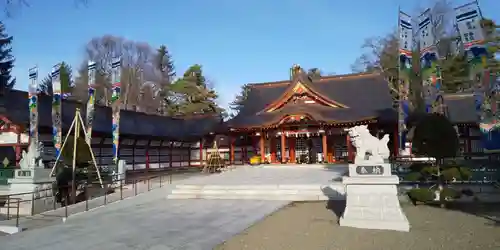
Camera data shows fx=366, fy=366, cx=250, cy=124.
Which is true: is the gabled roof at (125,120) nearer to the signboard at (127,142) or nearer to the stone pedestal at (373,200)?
the signboard at (127,142)

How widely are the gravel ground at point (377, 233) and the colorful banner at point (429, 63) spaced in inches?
303

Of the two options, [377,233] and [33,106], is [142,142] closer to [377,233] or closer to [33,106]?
[33,106]

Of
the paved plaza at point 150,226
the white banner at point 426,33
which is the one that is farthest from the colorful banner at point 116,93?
the white banner at point 426,33

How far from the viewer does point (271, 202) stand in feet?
41.8

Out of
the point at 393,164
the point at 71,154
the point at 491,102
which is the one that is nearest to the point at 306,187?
the point at 393,164

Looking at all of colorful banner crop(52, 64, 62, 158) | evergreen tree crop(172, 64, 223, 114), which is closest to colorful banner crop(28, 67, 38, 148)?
colorful banner crop(52, 64, 62, 158)

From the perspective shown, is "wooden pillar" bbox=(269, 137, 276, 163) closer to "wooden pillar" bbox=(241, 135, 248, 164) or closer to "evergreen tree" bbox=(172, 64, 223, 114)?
"wooden pillar" bbox=(241, 135, 248, 164)

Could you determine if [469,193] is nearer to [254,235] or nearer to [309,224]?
[309,224]

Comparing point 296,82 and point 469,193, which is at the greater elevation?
point 296,82

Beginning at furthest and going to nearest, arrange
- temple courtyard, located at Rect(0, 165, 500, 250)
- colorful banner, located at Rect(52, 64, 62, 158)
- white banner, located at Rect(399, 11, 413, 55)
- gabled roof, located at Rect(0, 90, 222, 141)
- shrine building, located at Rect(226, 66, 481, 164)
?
shrine building, located at Rect(226, 66, 481, 164) → gabled roof, located at Rect(0, 90, 222, 141) → colorful banner, located at Rect(52, 64, 62, 158) → white banner, located at Rect(399, 11, 413, 55) → temple courtyard, located at Rect(0, 165, 500, 250)

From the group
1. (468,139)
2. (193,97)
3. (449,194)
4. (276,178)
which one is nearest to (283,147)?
(276,178)

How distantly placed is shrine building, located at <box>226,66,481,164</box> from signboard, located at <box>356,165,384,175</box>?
1665cm

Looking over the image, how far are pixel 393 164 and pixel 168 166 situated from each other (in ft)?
63.9

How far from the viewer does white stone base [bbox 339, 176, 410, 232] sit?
326 inches
